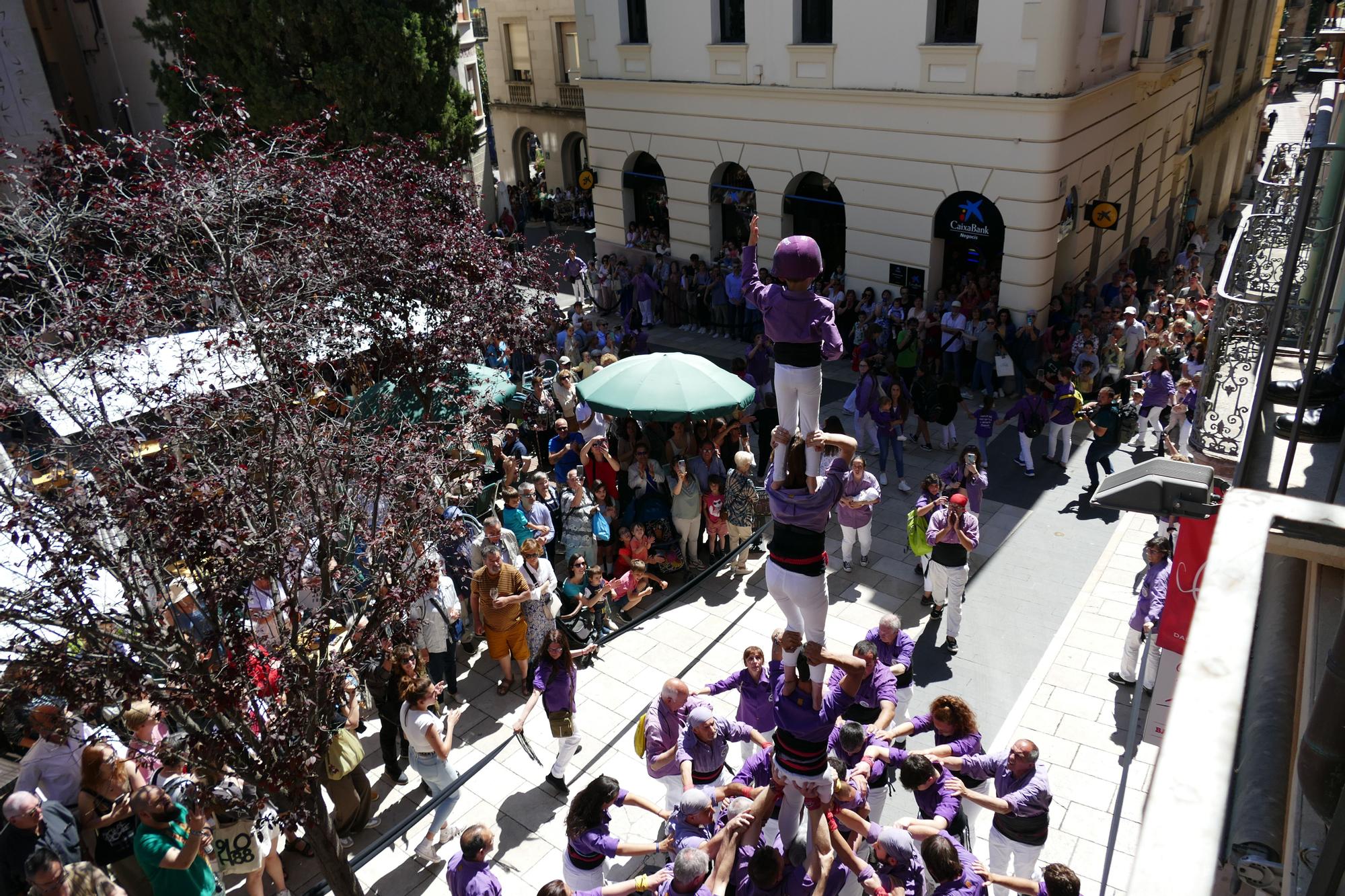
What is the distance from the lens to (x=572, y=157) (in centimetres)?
3456

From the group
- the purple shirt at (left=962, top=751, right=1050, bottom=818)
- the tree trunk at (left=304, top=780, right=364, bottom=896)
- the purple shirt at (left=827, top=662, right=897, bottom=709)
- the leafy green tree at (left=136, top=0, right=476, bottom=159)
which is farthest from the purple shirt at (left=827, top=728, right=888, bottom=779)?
the leafy green tree at (left=136, top=0, right=476, bottom=159)

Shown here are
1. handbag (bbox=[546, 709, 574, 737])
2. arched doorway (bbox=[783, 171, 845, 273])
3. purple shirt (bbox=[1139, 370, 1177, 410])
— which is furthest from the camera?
arched doorway (bbox=[783, 171, 845, 273])

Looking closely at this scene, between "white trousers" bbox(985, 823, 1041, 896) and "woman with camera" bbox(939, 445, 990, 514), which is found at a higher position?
"woman with camera" bbox(939, 445, 990, 514)

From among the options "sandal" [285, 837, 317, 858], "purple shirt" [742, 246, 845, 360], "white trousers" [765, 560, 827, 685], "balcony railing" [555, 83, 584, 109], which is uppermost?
"purple shirt" [742, 246, 845, 360]

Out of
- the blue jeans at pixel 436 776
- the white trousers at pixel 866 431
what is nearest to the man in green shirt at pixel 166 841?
the blue jeans at pixel 436 776

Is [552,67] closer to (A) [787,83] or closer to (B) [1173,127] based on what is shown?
(A) [787,83]

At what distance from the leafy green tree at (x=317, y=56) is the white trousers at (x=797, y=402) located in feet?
A: 49.9

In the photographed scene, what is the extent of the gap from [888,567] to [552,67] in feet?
89.5

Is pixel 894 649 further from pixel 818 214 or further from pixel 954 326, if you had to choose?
pixel 818 214

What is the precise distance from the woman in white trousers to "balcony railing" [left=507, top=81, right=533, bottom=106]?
3190 centimetres

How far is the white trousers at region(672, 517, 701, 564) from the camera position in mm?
11547

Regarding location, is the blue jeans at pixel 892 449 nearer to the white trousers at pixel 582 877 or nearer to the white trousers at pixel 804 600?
the white trousers at pixel 804 600

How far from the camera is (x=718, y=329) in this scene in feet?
68.7

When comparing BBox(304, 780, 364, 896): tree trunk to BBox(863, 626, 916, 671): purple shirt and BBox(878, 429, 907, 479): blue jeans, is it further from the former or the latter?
BBox(878, 429, 907, 479): blue jeans
